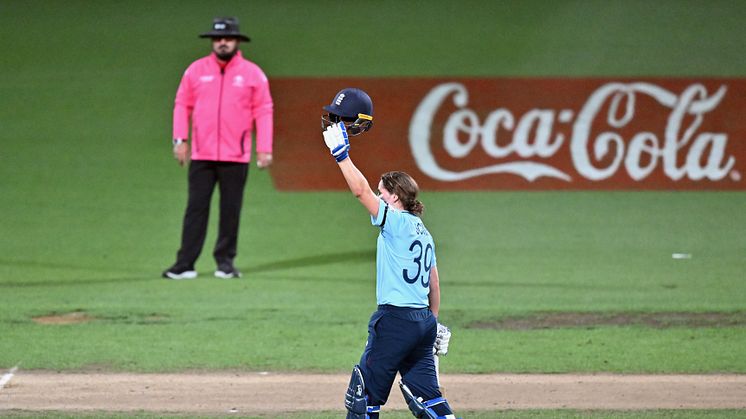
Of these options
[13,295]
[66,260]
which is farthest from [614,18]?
[13,295]

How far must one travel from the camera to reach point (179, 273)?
14.6 m

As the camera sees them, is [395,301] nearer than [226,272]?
Yes

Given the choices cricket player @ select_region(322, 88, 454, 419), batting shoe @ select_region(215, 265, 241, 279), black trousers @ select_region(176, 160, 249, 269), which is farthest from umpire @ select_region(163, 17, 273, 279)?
cricket player @ select_region(322, 88, 454, 419)

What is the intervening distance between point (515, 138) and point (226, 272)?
6143mm

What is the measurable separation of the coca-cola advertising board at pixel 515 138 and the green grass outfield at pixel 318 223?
0.98ft

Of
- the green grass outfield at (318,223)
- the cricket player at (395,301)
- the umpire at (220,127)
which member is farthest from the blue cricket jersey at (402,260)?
the umpire at (220,127)

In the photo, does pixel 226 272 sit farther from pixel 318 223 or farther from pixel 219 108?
pixel 318 223

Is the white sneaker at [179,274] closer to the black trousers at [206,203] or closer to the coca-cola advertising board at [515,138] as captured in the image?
the black trousers at [206,203]

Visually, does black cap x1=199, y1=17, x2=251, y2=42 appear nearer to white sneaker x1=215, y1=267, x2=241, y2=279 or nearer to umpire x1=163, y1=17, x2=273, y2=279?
umpire x1=163, y1=17, x2=273, y2=279

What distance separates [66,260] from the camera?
51.7 feet

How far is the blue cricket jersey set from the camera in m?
7.53

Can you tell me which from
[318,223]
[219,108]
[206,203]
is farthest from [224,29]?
[318,223]

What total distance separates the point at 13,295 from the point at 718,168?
33.4 ft

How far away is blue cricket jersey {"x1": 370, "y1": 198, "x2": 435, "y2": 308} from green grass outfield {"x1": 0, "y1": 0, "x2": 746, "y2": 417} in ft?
6.18
